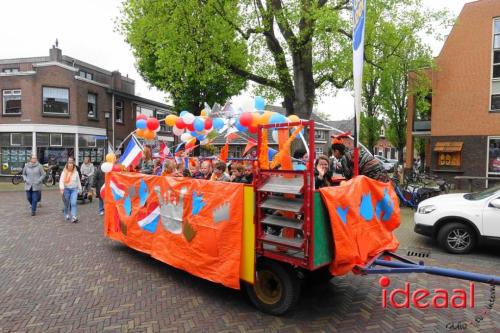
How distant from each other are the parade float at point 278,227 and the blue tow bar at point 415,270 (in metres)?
0.01

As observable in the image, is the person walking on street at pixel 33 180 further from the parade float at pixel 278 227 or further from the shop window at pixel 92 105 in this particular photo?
the shop window at pixel 92 105

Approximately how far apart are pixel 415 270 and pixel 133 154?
546cm

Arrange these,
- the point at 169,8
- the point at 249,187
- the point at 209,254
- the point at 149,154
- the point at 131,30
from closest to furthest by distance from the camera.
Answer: the point at 249,187 → the point at 209,254 → the point at 149,154 → the point at 169,8 → the point at 131,30

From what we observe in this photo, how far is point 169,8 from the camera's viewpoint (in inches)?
496

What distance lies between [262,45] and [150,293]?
1180 cm

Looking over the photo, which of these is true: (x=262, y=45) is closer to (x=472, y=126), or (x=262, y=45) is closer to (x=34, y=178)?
(x=34, y=178)

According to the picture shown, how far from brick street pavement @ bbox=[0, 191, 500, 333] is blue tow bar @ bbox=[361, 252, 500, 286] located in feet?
2.03

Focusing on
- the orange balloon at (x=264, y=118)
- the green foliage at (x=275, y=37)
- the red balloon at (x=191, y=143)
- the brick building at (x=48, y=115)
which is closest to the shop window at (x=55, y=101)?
the brick building at (x=48, y=115)

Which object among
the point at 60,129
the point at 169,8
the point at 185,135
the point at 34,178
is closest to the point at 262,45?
the point at 169,8

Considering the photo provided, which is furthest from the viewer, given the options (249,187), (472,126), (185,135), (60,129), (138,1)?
(60,129)

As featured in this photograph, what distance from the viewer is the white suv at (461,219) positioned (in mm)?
6367

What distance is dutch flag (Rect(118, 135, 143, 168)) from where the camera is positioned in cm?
700

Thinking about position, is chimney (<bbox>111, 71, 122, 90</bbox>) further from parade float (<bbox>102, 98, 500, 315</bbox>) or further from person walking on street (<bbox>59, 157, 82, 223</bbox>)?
parade float (<bbox>102, 98, 500, 315</bbox>)

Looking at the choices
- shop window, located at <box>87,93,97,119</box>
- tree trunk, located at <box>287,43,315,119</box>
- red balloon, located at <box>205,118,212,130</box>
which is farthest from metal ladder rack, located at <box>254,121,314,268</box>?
shop window, located at <box>87,93,97,119</box>
